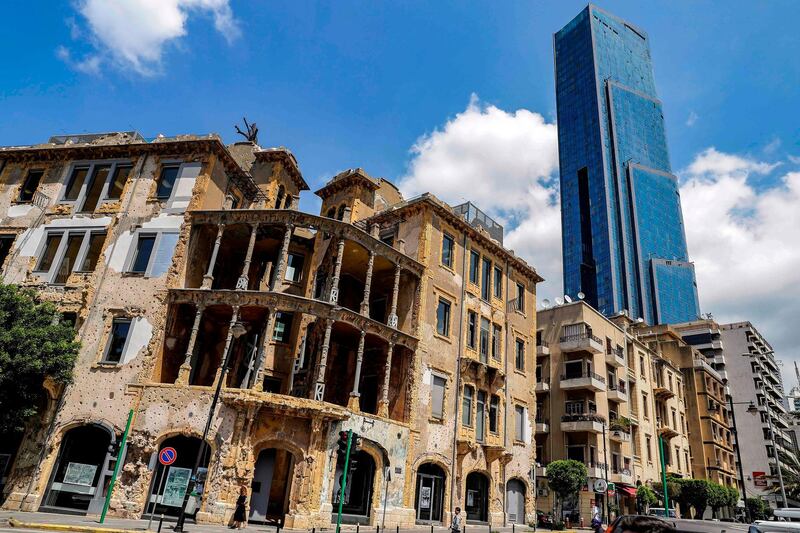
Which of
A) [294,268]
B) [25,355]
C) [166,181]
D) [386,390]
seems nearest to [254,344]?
[294,268]

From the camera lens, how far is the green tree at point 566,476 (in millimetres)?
34281

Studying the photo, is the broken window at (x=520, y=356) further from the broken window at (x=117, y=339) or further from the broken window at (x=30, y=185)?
the broken window at (x=30, y=185)

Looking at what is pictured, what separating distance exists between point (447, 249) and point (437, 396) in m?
8.81

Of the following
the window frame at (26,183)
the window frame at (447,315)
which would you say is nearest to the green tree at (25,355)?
the window frame at (26,183)

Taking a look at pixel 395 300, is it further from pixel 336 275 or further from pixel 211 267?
pixel 211 267

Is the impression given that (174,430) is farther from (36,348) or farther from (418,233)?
(418,233)

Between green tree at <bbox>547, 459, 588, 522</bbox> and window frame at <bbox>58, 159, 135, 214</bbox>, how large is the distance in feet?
102

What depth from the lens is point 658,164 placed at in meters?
153

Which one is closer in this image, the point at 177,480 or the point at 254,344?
the point at 177,480

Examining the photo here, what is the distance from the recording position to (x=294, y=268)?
30375 millimetres

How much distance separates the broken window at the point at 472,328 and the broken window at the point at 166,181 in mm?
17894

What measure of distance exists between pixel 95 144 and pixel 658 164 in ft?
515

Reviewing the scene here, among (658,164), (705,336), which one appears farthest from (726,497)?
(658,164)

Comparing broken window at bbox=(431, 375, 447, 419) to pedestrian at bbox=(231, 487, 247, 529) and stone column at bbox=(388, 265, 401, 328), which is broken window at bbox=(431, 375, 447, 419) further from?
pedestrian at bbox=(231, 487, 247, 529)
